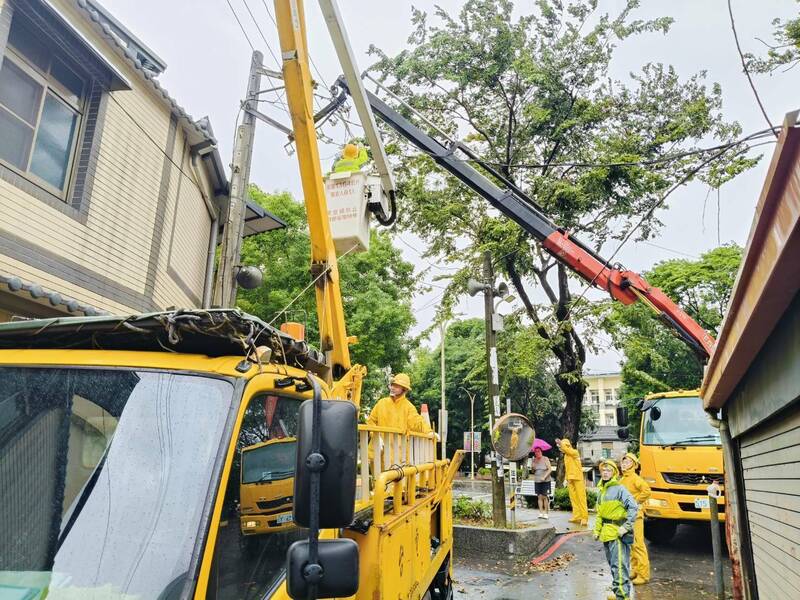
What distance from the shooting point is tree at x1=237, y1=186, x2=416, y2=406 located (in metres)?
17.6

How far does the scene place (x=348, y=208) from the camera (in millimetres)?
5570

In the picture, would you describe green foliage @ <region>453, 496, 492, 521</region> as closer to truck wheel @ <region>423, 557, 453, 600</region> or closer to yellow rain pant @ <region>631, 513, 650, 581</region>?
yellow rain pant @ <region>631, 513, 650, 581</region>

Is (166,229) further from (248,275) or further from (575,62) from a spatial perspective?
(575,62)

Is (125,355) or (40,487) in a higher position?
(125,355)

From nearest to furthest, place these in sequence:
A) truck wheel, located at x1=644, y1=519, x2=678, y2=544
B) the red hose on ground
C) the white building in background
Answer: the red hose on ground
truck wheel, located at x1=644, y1=519, x2=678, y2=544
the white building in background

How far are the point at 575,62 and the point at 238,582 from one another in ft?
50.5

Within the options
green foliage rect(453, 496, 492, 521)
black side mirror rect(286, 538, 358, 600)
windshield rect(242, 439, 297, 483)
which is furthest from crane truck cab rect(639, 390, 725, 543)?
black side mirror rect(286, 538, 358, 600)

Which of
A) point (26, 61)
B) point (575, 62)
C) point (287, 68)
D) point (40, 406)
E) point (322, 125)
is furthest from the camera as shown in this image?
point (575, 62)

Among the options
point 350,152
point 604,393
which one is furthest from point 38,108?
point 604,393

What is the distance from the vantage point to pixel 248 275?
778 centimetres

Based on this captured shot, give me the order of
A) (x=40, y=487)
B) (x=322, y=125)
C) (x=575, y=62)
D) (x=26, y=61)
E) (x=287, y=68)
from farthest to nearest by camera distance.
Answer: (x=575, y=62) < (x=322, y=125) < (x=26, y=61) < (x=287, y=68) < (x=40, y=487)

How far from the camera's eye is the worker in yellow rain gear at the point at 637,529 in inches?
304

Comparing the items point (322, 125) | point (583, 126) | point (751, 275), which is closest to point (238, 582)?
point (751, 275)

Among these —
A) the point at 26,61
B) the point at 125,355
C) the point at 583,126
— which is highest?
the point at 583,126
